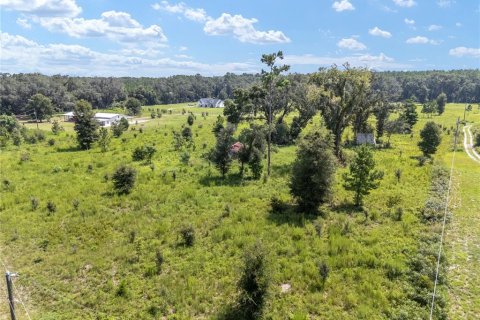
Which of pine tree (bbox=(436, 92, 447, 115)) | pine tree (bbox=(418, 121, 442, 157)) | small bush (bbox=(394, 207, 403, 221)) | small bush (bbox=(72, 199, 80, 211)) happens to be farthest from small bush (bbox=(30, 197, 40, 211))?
pine tree (bbox=(436, 92, 447, 115))

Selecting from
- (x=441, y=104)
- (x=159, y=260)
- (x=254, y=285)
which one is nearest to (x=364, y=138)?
(x=159, y=260)

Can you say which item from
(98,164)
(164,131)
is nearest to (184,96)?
(164,131)

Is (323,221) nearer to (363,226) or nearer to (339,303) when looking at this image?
(363,226)

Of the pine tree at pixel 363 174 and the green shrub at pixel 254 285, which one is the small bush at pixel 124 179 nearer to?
the green shrub at pixel 254 285

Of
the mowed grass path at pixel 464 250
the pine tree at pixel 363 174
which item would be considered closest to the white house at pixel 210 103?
the mowed grass path at pixel 464 250

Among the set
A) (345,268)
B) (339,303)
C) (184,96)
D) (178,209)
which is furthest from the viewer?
(184,96)
